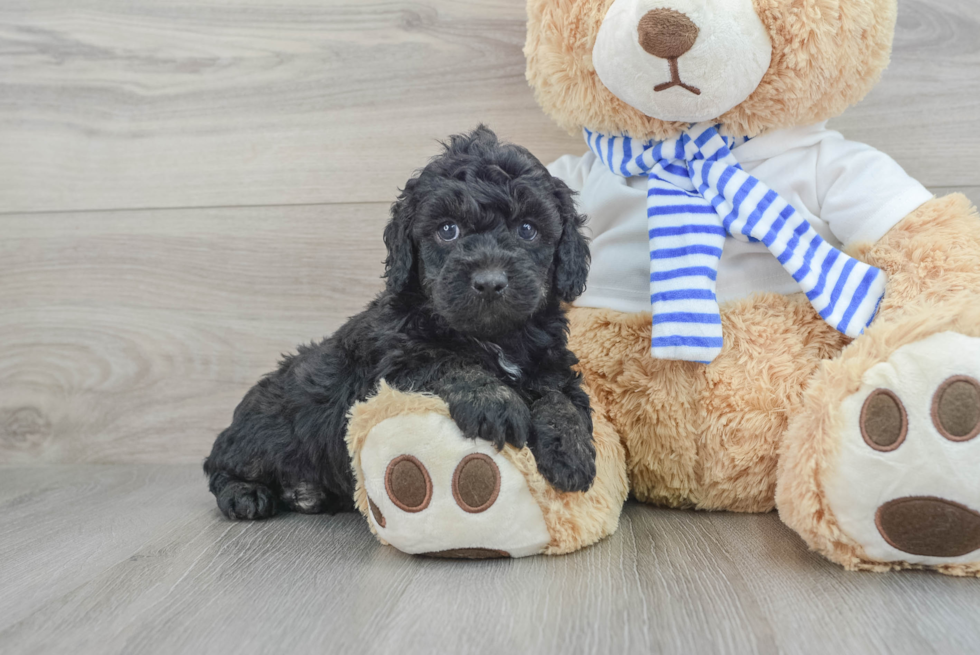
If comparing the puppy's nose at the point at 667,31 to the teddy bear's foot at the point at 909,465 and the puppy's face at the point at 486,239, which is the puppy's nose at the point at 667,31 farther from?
the teddy bear's foot at the point at 909,465

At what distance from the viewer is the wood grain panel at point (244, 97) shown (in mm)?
2061

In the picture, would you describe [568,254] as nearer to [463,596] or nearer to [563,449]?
[563,449]

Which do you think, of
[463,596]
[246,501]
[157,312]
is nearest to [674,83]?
[463,596]

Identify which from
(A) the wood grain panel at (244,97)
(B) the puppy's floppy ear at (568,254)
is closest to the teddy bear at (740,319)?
(B) the puppy's floppy ear at (568,254)

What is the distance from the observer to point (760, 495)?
5.04 ft

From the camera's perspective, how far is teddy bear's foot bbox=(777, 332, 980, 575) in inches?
43.8

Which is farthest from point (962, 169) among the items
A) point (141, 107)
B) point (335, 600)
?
point (141, 107)

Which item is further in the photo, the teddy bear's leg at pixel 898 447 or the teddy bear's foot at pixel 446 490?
the teddy bear's foot at pixel 446 490

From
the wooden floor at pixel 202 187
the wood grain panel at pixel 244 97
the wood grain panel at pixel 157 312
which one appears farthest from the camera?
the wood grain panel at pixel 157 312

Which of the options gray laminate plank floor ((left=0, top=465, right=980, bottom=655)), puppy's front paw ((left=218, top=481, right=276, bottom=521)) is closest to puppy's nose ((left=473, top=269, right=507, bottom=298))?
gray laminate plank floor ((left=0, top=465, right=980, bottom=655))

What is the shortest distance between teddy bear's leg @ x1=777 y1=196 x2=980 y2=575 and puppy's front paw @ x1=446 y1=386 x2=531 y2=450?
507 millimetres

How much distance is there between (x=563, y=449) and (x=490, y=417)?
0.49 feet

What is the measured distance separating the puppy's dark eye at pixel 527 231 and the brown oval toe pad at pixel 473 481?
1.36ft

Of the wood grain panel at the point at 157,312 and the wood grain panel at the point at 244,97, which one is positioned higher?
the wood grain panel at the point at 244,97
